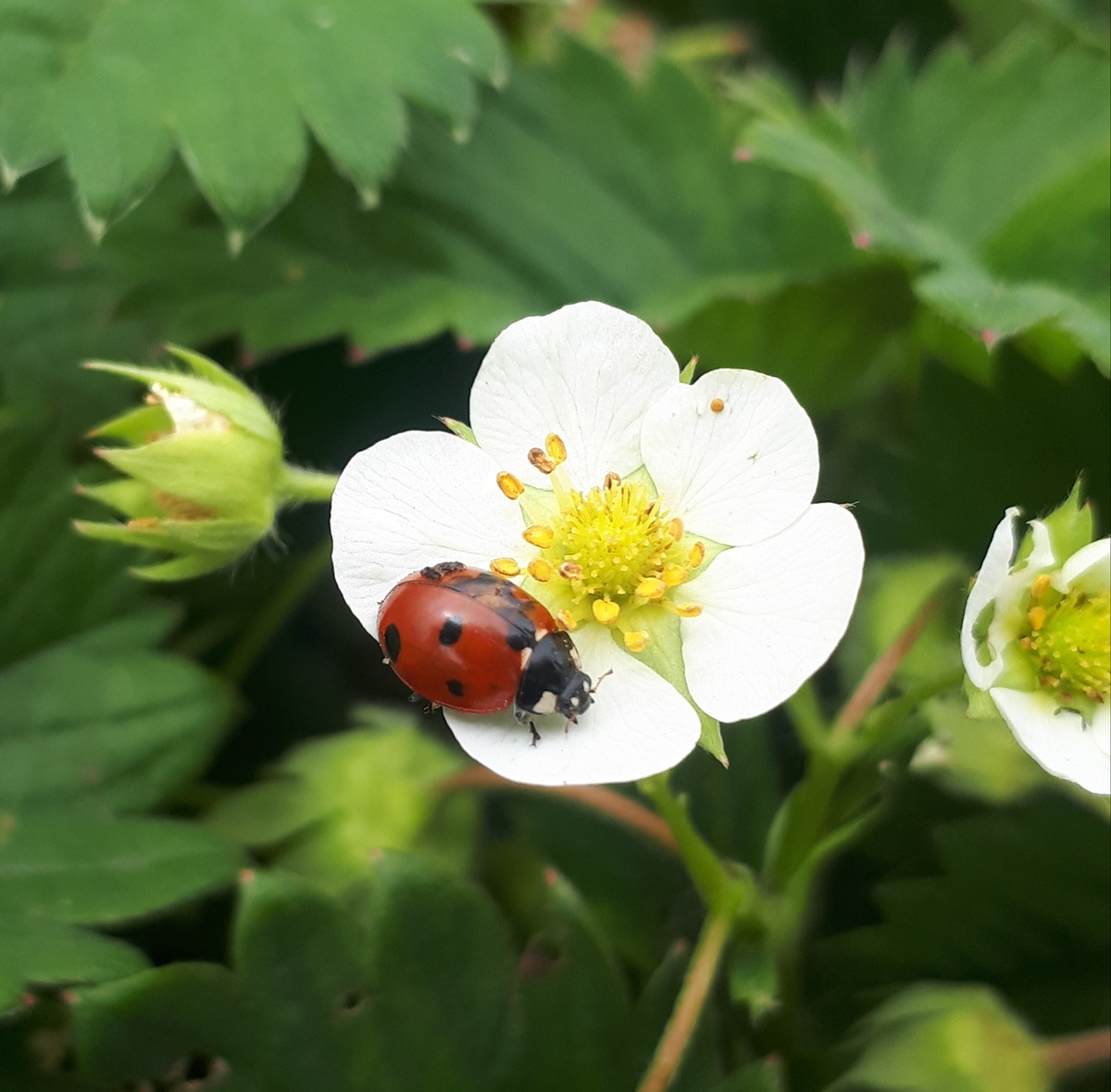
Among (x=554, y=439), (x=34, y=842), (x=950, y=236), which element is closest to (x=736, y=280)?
(x=950, y=236)

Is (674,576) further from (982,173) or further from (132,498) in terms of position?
(982,173)

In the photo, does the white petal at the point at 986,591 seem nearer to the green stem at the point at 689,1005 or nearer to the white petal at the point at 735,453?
the white petal at the point at 735,453

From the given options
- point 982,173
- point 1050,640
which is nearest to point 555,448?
point 1050,640

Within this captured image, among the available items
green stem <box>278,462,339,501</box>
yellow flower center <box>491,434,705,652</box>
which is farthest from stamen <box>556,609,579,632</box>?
green stem <box>278,462,339,501</box>

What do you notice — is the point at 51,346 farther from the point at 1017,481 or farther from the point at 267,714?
the point at 1017,481

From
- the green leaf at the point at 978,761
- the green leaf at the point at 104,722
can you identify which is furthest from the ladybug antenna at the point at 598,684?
the green leaf at the point at 104,722

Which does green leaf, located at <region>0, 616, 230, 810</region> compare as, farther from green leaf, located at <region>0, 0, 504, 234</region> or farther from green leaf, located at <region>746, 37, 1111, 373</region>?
green leaf, located at <region>746, 37, 1111, 373</region>

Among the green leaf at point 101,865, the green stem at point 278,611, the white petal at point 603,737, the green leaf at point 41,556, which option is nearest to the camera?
the white petal at point 603,737
